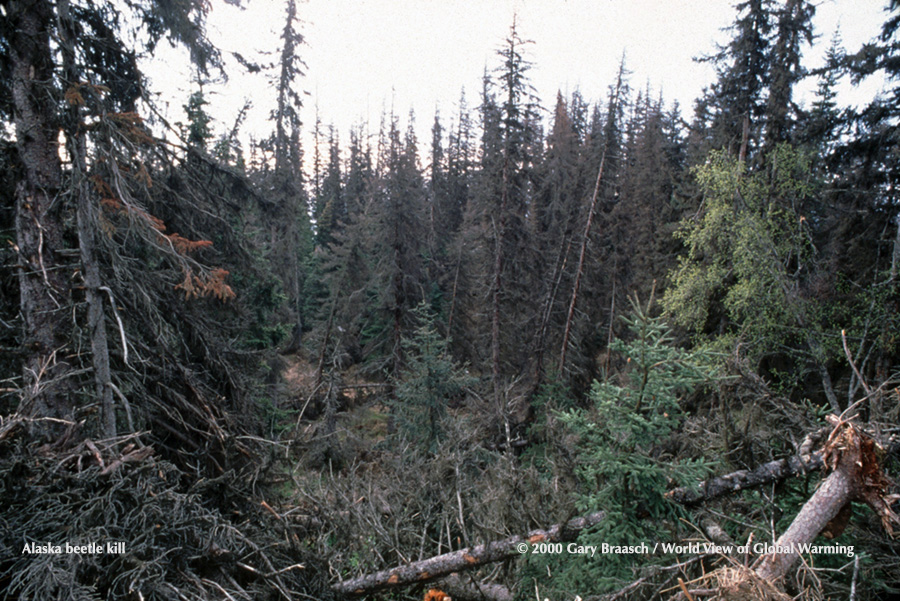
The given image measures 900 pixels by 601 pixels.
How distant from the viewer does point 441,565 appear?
4227 millimetres

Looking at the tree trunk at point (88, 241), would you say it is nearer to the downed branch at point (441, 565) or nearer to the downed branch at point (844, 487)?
the downed branch at point (441, 565)

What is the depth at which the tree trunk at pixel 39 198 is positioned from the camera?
12.6ft

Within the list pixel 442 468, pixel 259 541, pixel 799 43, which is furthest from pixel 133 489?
pixel 799 43

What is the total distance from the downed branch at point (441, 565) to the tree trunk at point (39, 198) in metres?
3.23

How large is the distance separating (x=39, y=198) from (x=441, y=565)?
5365mm

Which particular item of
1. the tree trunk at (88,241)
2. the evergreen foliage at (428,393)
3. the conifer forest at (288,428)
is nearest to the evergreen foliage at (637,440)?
the conifer forest at (288,428)

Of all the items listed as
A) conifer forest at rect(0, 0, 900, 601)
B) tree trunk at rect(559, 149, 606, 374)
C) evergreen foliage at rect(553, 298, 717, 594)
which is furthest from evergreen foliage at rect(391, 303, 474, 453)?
tree trunk at rect(559, 149, 606, 374)

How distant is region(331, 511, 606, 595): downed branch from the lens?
4105 millimetres

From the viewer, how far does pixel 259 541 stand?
3568mm

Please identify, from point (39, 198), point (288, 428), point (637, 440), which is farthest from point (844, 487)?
point (39, 198)

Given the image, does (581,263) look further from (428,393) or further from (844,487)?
(844,487)

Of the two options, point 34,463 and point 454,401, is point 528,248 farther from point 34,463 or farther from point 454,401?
point 34,463

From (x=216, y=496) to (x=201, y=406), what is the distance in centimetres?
110

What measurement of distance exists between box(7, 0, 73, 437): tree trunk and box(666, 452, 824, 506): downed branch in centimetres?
577
